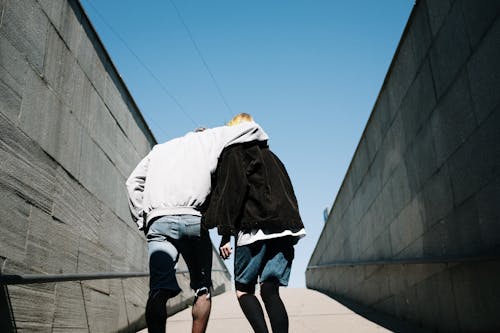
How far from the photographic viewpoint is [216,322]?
16.4 feet

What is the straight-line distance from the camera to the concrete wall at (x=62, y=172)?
2.71 m

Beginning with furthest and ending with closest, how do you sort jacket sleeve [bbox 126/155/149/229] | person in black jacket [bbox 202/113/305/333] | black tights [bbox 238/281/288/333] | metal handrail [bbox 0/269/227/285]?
1. jacket sleeve [bbox 126/155/149/229]
2. person in black jacket [bbox 202/113/305/333]
3. black tights [bbox 238/281/288/333]
4. metal handrail [bbox 0/269/227/285]

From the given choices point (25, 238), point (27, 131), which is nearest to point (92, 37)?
point (27, 131)

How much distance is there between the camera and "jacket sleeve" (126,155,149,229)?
2.99 metres

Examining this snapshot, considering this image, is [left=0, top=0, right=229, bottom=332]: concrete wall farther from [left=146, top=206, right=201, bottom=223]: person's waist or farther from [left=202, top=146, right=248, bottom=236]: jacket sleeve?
[left=202, top=146, right=248, bottom=236]: jacket sleeve

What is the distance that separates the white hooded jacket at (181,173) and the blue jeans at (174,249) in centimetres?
6

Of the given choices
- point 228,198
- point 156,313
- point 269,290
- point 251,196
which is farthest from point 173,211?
point 269,290

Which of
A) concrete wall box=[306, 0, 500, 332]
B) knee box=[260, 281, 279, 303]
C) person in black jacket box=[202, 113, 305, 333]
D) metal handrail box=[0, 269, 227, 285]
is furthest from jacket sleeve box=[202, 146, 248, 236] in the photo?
concrete wall box=[306, 0, 500, 332]

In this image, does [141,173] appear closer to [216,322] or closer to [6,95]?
[6,95]

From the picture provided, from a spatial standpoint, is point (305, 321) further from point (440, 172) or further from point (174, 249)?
point (174, 249)

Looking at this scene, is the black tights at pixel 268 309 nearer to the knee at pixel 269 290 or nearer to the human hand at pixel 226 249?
the knee at pixel 269 290

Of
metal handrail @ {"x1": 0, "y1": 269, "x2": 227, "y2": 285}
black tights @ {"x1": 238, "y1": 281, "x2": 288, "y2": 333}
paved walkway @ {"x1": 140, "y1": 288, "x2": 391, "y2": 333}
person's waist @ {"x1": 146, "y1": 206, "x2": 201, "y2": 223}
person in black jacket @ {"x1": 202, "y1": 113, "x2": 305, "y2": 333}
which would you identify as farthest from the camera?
paved walkway @ {"x1": 140, "y1": 288, "x2": 391, "y2": 333}

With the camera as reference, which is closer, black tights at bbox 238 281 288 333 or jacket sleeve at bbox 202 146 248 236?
black tights at bbox 238 281 288 333

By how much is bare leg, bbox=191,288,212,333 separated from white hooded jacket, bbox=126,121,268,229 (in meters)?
0.53
